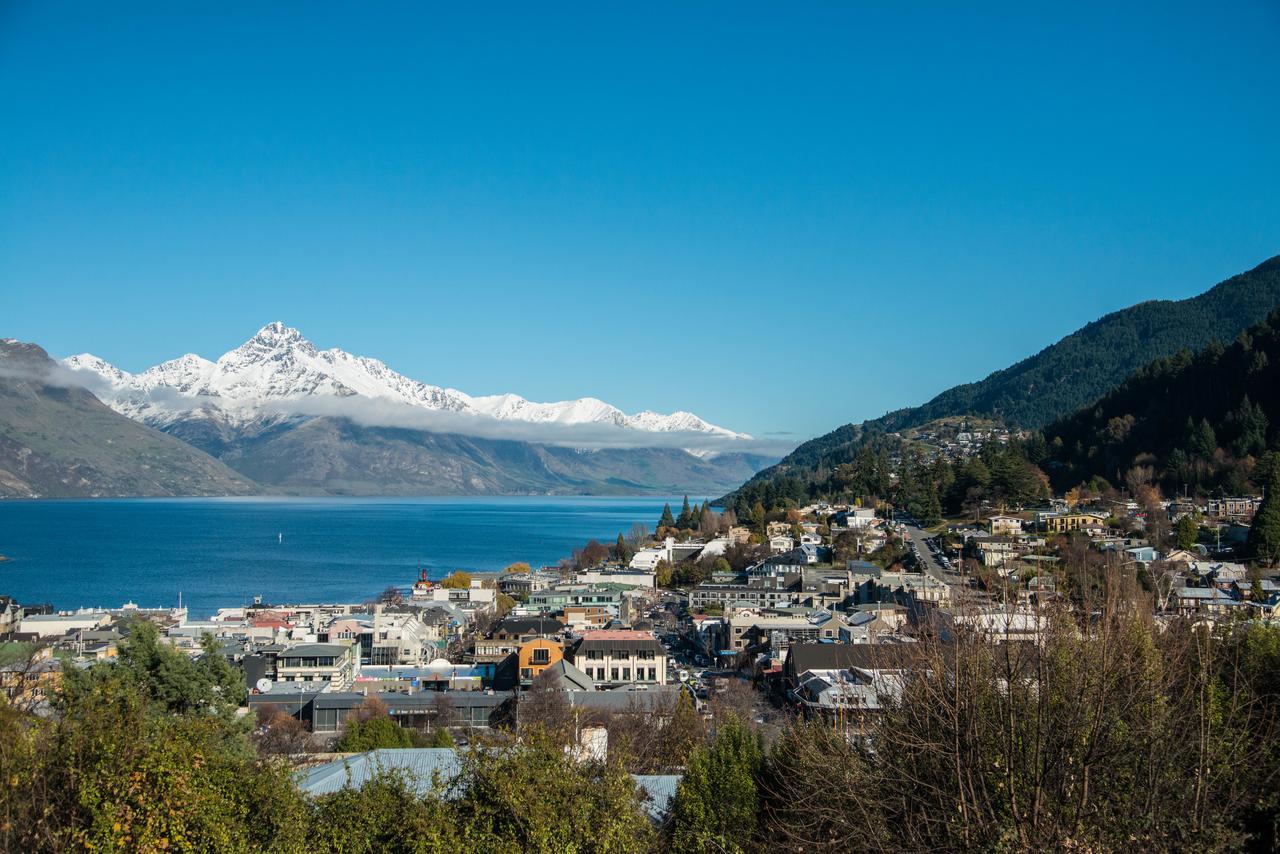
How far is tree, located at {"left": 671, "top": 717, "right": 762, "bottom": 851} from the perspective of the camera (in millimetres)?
8461

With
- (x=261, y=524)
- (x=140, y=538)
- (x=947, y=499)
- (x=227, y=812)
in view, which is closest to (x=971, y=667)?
(x=227, y=812)

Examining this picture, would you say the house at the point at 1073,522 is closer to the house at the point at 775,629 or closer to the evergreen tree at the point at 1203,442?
the evergreen tree at the point at 1203,442

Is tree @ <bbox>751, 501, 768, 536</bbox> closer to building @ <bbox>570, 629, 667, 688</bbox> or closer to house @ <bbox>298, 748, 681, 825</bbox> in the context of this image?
building @ <bbox>570, 629, 667, 688</bbox>

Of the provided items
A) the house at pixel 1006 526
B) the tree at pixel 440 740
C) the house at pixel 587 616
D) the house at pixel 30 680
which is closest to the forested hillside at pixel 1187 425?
the house at pixel 1006 526

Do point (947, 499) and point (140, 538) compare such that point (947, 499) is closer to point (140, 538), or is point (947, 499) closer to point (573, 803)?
point (573, 803)

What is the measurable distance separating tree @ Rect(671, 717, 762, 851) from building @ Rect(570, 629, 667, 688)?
14.5 m

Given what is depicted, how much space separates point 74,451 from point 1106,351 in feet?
540

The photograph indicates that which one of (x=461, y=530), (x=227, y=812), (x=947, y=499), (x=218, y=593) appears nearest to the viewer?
(x=227, y=812)

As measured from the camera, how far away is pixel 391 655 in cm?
2789

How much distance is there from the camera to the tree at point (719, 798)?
8461 mm

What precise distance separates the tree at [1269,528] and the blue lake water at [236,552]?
37544 millimetres

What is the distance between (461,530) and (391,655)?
79.3 meters

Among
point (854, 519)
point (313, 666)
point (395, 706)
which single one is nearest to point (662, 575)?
point (854, 519)

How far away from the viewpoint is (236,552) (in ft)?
238
